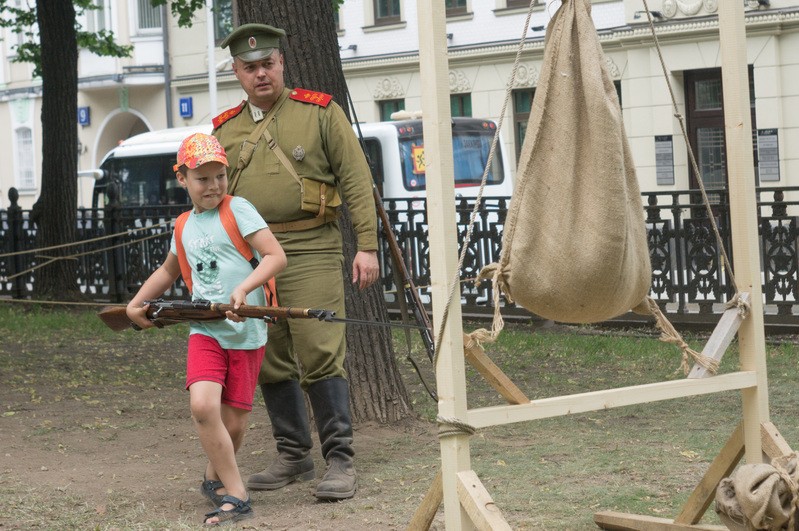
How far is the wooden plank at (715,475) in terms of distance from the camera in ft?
14.9

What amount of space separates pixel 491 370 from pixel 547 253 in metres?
0.44

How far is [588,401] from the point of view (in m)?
4.04

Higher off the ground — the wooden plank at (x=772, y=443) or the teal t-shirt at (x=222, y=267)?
the teal t-shirt at (x=222, y=267)

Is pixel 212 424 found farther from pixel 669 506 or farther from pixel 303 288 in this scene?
pixel 669 506

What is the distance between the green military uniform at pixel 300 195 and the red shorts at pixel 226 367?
12.6 inches

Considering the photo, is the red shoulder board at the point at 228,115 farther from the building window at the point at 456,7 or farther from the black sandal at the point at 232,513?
the building window at the point at 456,7

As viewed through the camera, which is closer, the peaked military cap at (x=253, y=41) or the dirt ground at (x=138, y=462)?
the dirt ground at (x=138, y=462)

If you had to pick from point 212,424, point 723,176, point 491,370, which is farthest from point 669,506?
point 723,176

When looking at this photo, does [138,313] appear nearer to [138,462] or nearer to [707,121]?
[138,462]

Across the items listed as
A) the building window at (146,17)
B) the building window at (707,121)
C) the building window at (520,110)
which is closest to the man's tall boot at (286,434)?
the building window at (707,121)

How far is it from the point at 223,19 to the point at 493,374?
95.8 ft

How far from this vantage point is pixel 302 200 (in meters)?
5.57

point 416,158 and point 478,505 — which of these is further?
point 416,158

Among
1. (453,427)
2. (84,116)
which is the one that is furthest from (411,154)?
(84,116)
